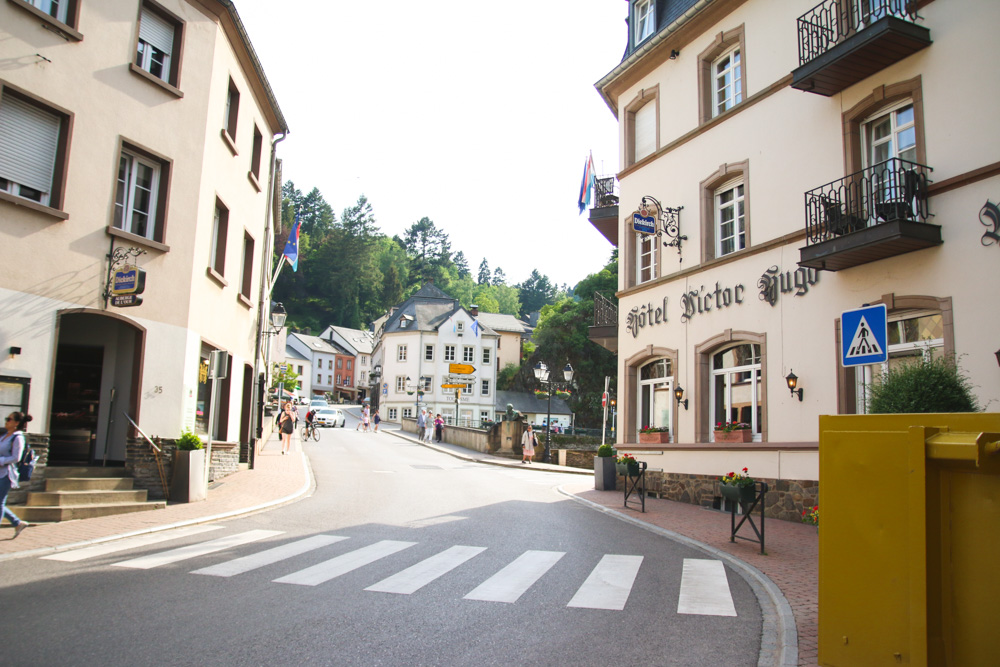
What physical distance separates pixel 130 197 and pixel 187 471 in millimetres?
5147

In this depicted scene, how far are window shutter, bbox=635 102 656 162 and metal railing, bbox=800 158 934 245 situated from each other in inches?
277

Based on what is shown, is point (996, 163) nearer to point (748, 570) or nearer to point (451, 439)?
point (748, 570)

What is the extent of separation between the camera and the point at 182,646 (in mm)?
5238

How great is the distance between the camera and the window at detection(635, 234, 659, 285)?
20141 mm

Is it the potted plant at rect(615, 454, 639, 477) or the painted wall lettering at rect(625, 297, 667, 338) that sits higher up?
the painted wall lettering at rect(625, 297, 667, 338)

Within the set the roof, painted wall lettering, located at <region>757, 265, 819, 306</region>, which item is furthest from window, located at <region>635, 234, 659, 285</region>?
the roof

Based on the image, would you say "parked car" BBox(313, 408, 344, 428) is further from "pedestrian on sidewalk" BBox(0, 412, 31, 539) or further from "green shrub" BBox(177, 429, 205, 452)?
"pedestrian on sidewalk" BBox(0, 412, 31, 539)

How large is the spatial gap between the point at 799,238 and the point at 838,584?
450 inches

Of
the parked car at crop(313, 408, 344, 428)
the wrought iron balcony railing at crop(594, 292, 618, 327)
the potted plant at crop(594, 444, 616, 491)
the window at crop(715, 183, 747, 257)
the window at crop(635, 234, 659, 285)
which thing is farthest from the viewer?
the parked car at crop(313, 408, 344, 428)

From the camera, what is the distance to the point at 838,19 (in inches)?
544

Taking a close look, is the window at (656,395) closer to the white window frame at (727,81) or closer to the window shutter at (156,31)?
the white window frame at (727,81)

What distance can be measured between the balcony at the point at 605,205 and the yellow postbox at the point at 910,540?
18312mm

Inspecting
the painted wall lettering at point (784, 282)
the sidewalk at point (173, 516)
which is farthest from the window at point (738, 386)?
the sidewalk at point (173, 516)

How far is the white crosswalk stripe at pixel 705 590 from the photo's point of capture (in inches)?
273
